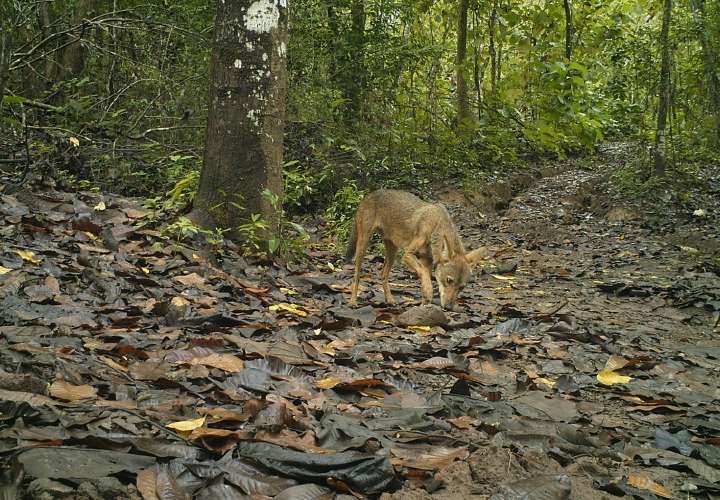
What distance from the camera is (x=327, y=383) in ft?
13.6

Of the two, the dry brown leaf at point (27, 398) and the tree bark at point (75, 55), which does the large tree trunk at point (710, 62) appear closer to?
the tree bark at point (75, 55)

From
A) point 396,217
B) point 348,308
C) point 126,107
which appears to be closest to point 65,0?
point 126,107

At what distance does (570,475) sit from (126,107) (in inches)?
359

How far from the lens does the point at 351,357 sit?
15.8ft

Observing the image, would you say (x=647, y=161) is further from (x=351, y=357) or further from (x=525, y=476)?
(x=525, y=476)

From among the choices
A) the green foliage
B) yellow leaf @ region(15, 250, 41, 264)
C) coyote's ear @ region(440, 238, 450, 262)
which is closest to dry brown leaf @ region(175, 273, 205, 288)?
yellow leaf @ region(15, 250, 41, 264)

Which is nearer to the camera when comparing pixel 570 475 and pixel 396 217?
pixel 570 475

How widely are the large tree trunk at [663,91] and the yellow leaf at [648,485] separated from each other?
12014mm

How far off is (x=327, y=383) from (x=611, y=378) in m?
2.33

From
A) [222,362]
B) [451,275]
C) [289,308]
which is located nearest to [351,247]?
[451,275]

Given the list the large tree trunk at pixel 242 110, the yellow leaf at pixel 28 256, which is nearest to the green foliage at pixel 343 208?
the large tree trunk at pixel 242 110

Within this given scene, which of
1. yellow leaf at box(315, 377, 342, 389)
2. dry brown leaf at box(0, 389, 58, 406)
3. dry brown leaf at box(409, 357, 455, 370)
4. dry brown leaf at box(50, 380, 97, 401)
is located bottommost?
dry brown leaf at box(409, 357, 455, 370)

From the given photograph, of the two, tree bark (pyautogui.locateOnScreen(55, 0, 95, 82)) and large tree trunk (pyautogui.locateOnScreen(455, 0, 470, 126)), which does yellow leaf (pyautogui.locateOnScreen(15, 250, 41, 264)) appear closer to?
tree bark (pyautogui.locateOnScreen(55, 0, 95, 82))

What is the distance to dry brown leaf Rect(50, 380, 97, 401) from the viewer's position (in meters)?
3.08
